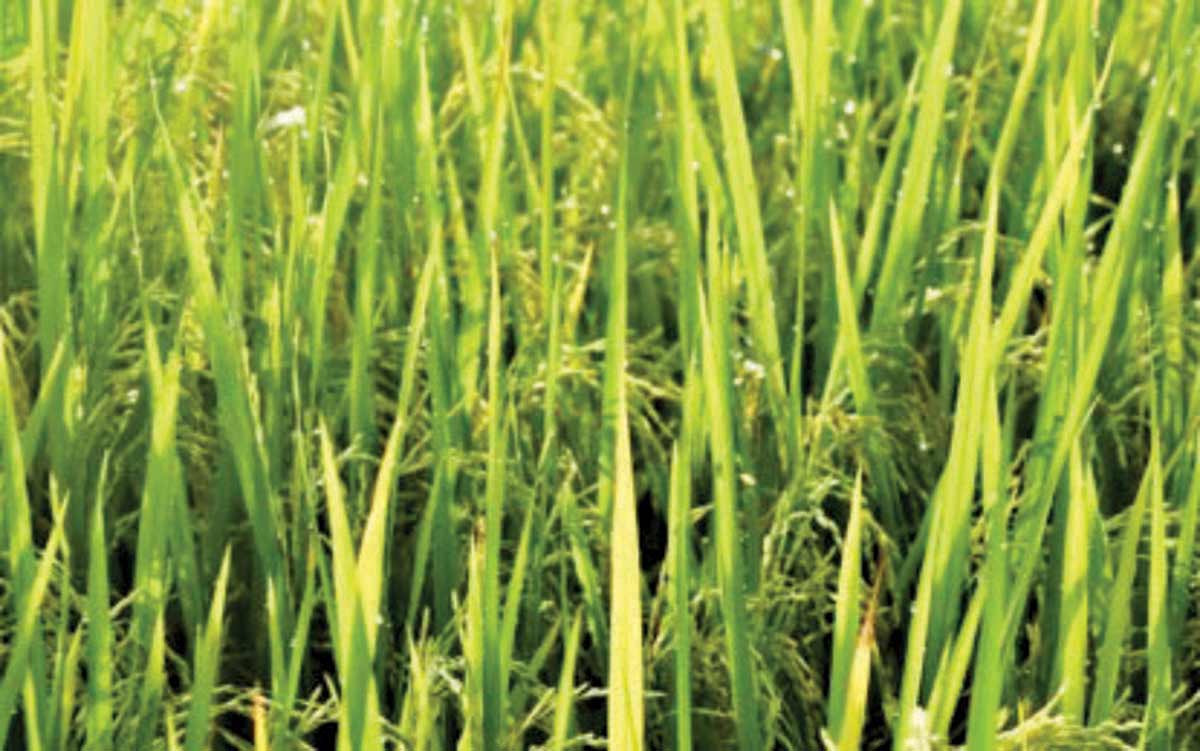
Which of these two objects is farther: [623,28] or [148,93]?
[623,28]

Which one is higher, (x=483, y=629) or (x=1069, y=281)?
(x=1069, y=281)

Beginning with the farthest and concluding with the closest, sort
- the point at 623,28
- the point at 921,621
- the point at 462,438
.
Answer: the point at 623,28 → the point at 462,438 → the point at 921,621

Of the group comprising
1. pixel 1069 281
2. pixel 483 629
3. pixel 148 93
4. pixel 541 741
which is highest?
pixel 148 93

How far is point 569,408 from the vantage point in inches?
54.2

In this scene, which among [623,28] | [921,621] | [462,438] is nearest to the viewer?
[921,621]

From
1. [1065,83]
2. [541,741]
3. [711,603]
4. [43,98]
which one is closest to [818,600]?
[711,603]

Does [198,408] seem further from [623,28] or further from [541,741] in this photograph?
[623,28]

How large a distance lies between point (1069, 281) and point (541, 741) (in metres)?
0.43

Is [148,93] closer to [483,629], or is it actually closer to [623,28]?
[623,28]

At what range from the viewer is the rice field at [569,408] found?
114 cm

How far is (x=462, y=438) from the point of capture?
134 cm

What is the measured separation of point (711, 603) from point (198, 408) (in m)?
0.38

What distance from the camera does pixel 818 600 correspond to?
130cm

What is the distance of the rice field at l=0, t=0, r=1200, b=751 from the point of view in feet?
3.73
